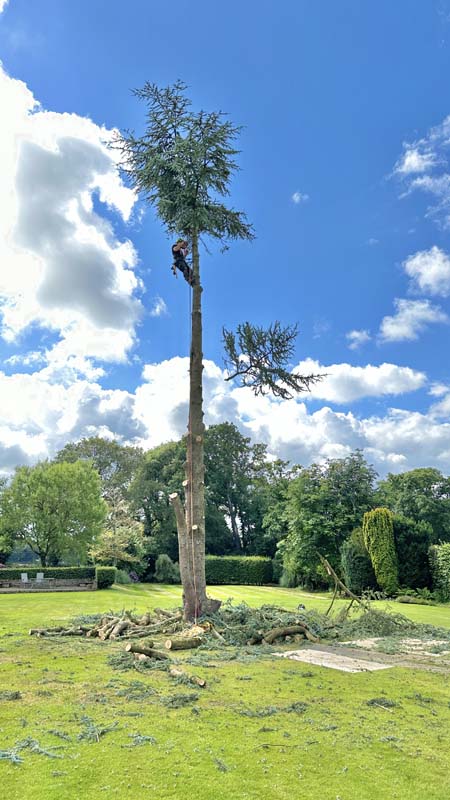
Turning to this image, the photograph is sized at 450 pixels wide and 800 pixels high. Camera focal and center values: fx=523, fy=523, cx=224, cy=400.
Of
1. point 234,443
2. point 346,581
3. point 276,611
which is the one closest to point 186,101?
point 276,611

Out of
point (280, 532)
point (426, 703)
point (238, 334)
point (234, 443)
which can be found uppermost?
point (234, 443)

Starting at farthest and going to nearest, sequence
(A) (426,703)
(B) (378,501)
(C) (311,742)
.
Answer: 1. (B) (378,501)
2. (A) (426,703)
3. (C) (311,742)

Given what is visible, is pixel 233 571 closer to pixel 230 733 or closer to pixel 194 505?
pixel 194 505

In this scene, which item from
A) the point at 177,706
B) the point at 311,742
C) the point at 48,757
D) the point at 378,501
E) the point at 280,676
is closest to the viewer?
the point at 48,757

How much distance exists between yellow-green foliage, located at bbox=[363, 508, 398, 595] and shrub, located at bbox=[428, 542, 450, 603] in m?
1.54

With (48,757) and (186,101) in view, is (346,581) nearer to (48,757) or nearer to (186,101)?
(186,101)

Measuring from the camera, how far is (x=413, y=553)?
74.5ft

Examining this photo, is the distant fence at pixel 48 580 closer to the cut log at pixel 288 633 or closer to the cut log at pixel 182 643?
the cut log at pixel 182 643

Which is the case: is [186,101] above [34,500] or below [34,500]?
above

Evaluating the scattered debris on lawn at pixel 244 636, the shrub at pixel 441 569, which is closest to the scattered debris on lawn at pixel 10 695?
the scattered debris on lawn at pixel 244 636

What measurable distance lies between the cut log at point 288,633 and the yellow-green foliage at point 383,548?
13.3 m

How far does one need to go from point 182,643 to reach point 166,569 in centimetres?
2992

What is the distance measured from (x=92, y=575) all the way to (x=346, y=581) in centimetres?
1464

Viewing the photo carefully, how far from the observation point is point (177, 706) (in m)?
5.59
